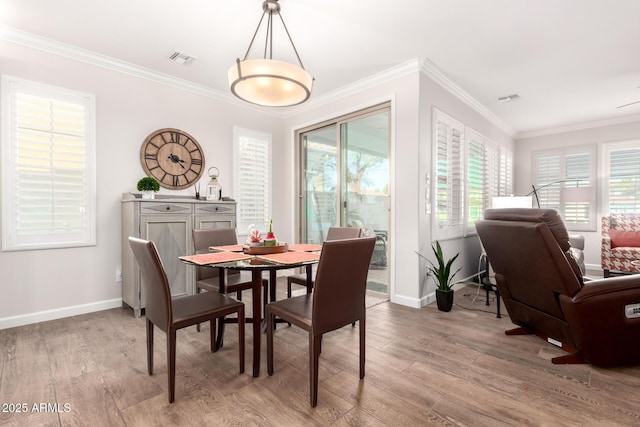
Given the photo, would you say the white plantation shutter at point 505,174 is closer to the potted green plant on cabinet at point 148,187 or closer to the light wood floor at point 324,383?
the light wood floor at point 324,383

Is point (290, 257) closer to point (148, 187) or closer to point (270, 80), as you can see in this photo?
point (270, 80)

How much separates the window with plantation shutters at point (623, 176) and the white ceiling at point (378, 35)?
175cm

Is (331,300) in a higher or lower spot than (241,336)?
higher

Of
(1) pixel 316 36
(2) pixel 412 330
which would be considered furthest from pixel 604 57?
(2) pixel 412 330

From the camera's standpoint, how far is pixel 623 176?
512 centimetres

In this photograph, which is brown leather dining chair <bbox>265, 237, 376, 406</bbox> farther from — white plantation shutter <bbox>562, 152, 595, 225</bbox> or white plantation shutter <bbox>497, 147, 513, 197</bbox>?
white plantation shutter <bbox>562, 152, 595, 225</bbox>

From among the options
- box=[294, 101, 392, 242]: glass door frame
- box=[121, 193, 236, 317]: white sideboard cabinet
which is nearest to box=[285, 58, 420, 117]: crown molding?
box=[294, 101, 392, 242]: glass door frame

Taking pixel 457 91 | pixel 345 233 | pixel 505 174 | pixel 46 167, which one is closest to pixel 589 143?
pixel 505 174

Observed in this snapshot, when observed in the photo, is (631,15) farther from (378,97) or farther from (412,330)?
(412,330)

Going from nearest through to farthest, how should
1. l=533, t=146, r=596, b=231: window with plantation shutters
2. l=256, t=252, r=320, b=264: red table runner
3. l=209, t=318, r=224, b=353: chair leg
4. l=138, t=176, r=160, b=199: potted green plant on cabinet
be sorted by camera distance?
l=256, t=252, r=320, b=264: red table runner, l=209, t=318, r=224, b=353: chair leg, l=138, t=176, r=160, b=199: potted green plant on cabinet, l=533, t=146, r=596, b=231: window with plantation shutters

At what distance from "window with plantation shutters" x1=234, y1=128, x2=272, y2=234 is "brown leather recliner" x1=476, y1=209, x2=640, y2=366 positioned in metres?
3.15

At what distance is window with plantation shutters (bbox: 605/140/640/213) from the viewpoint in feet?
16.5

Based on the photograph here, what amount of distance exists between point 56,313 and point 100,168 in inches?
58.0

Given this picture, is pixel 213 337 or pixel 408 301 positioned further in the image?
pixel 408 301
